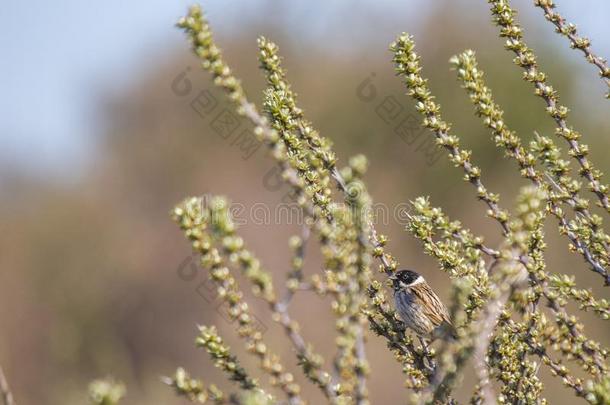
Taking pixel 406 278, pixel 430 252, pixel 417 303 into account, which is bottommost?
pixel 430 252

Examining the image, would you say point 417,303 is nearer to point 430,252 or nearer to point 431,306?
point 431,306

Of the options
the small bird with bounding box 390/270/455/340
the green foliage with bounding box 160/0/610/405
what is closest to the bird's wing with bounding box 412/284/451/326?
the small bird with bounding box 390/270/455/340

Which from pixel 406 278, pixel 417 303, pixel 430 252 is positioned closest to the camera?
pixel 430 252

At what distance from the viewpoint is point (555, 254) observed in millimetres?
16766

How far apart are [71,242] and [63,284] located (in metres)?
1.65

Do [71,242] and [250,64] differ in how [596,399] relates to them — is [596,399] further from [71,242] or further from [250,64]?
[250,64]

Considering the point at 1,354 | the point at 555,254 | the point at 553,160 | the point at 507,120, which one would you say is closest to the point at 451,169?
the point at 507,120

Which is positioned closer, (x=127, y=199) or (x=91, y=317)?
(x=91, y=317)

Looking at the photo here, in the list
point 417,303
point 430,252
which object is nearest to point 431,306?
point 417,303

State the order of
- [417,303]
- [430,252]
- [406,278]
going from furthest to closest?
[406,278], [417,303], [430,252]

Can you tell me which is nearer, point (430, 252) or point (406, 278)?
point (430, 252)

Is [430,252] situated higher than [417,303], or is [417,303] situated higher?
[417,303]

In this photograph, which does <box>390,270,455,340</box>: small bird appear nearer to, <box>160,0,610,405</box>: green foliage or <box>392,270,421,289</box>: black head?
<box>392,270,421,289</box>: black head

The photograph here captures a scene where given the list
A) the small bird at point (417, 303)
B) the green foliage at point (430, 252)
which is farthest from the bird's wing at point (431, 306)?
the green foliage at point (430, 252)
